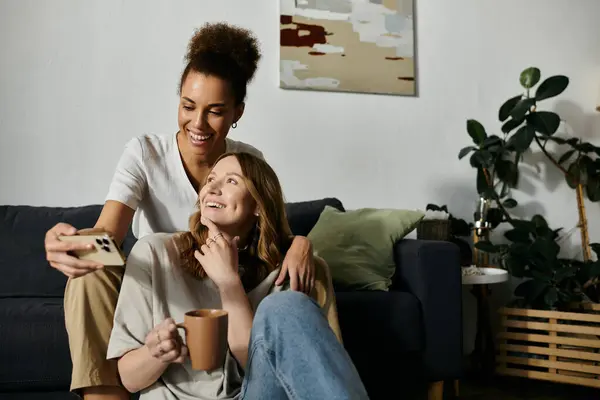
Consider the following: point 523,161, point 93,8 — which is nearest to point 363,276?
point 523,161

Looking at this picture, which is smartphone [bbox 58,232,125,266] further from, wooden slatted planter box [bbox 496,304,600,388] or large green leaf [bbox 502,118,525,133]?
large green leaf [bbox 502,118,525,133]

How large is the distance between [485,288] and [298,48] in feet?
4.76

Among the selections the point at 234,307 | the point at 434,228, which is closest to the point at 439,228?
the point at 434,228

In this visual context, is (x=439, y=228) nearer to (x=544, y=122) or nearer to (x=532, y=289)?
(x=532, y=289)

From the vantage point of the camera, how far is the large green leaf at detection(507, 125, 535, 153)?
243cm

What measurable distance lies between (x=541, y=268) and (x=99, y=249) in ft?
6.26

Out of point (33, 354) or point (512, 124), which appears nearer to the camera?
point (33, 354)

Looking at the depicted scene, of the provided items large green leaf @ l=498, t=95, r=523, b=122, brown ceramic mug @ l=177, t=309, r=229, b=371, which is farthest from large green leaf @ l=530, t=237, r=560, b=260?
brown ceramic mug @ l=177, t=309, r=229, b=371

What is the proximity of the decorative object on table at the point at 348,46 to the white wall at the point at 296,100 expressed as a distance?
0.06m

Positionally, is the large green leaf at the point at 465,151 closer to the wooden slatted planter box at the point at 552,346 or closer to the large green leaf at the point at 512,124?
the large green leaf at the point at 512,124

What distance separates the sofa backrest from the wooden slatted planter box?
1.61 meters

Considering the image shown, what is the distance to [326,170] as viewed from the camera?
259cm

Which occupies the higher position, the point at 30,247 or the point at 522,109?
the point at 522,109

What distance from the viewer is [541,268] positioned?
88.4 inches
